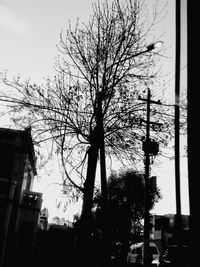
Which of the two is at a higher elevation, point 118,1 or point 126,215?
point 118,1

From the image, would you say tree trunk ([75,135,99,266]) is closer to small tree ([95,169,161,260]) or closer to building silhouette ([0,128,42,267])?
building silhouette ([0,128,42,267])

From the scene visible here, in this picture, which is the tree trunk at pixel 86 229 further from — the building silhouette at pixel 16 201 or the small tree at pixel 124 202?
the small tree at pixel 124 202

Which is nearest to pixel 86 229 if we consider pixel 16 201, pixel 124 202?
pixel 16 201

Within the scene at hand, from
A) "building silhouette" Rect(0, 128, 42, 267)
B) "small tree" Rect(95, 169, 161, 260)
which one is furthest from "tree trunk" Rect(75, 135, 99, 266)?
"small tree" Rect(95, 169, 161, 260)

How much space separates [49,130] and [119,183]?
27343 mm

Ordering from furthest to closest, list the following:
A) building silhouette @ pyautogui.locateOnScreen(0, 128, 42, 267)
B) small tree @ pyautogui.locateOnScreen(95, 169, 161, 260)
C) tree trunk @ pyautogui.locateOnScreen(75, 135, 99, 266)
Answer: small tree @ pyautogui.locateOnScreen(95, 169, 161, 260)
building silhouette @ pyautogui.locateOnScreen(0, 128, 42, 267)
tree trunk @ pyautogui.locateOnScreen(75, 135, 99, 266)

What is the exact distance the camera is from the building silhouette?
14.5 metres

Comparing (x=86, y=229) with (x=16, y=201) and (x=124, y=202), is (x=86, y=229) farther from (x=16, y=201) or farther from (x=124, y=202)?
(x=124, y=202)

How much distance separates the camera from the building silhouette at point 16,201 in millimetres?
14512

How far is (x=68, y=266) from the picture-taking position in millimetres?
15406

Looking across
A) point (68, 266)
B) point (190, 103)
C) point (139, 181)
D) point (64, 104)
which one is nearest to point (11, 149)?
point (64, 104)

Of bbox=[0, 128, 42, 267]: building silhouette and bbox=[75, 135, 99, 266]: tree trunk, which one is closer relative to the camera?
bbox=[75, 135, 99, 266]: tree trunk

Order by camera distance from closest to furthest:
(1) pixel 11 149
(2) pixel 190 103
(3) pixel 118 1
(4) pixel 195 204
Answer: (4) pixel 195 204
(2) pixel 190 103
(3) pixel 118 1
(1) pixel 11 149

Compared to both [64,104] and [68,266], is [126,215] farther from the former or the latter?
[64,104]
